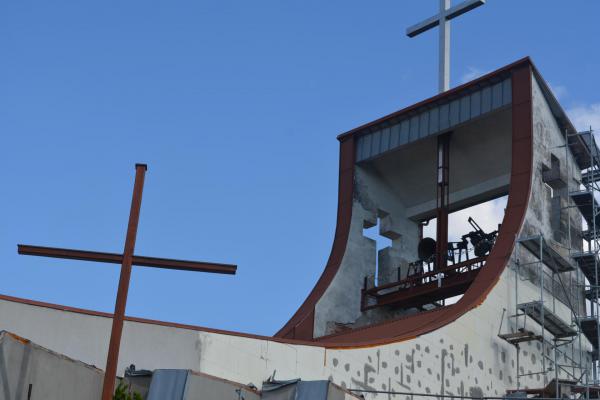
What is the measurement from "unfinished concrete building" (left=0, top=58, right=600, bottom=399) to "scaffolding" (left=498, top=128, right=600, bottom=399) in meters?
0.06

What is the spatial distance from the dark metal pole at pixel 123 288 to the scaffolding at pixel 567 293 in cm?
1429

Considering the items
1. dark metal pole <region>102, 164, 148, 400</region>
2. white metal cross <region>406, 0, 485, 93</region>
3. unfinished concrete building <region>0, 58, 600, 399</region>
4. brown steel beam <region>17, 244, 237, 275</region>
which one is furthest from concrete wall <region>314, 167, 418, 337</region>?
dark metal pole <region>102, 164, 148, 400</region>

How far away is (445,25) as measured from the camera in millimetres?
34688

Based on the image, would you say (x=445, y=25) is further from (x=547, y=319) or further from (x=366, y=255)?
(x=547, y=319)

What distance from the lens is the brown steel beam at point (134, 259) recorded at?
13945 mm

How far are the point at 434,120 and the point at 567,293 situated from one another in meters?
6.33

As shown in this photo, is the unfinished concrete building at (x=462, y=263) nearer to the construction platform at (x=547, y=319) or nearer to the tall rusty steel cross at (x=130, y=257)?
the construction platform at (x=547, y=319)

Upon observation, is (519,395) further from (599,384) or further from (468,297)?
(599,384)

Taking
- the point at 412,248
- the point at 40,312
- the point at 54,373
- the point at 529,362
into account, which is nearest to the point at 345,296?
the point at 412,248

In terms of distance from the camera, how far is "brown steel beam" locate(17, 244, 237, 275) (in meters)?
13.9

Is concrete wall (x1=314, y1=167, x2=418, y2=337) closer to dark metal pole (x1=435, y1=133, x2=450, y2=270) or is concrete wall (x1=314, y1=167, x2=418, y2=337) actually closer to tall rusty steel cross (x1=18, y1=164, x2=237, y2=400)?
dark metal pole (x1=435, y1=133, x2=450, y2=270)

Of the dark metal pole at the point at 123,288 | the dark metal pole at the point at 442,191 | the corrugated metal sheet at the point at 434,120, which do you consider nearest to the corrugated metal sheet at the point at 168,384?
the dark metal pole at the point at 123,288

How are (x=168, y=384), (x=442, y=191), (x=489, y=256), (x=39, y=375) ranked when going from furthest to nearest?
1. (x=442, y=191)
2. (x=489, y=256)
3. (x=168, y=384)
4. (x=39, y=375)

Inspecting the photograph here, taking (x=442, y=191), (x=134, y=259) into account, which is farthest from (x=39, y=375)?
(x=442, y=191)
